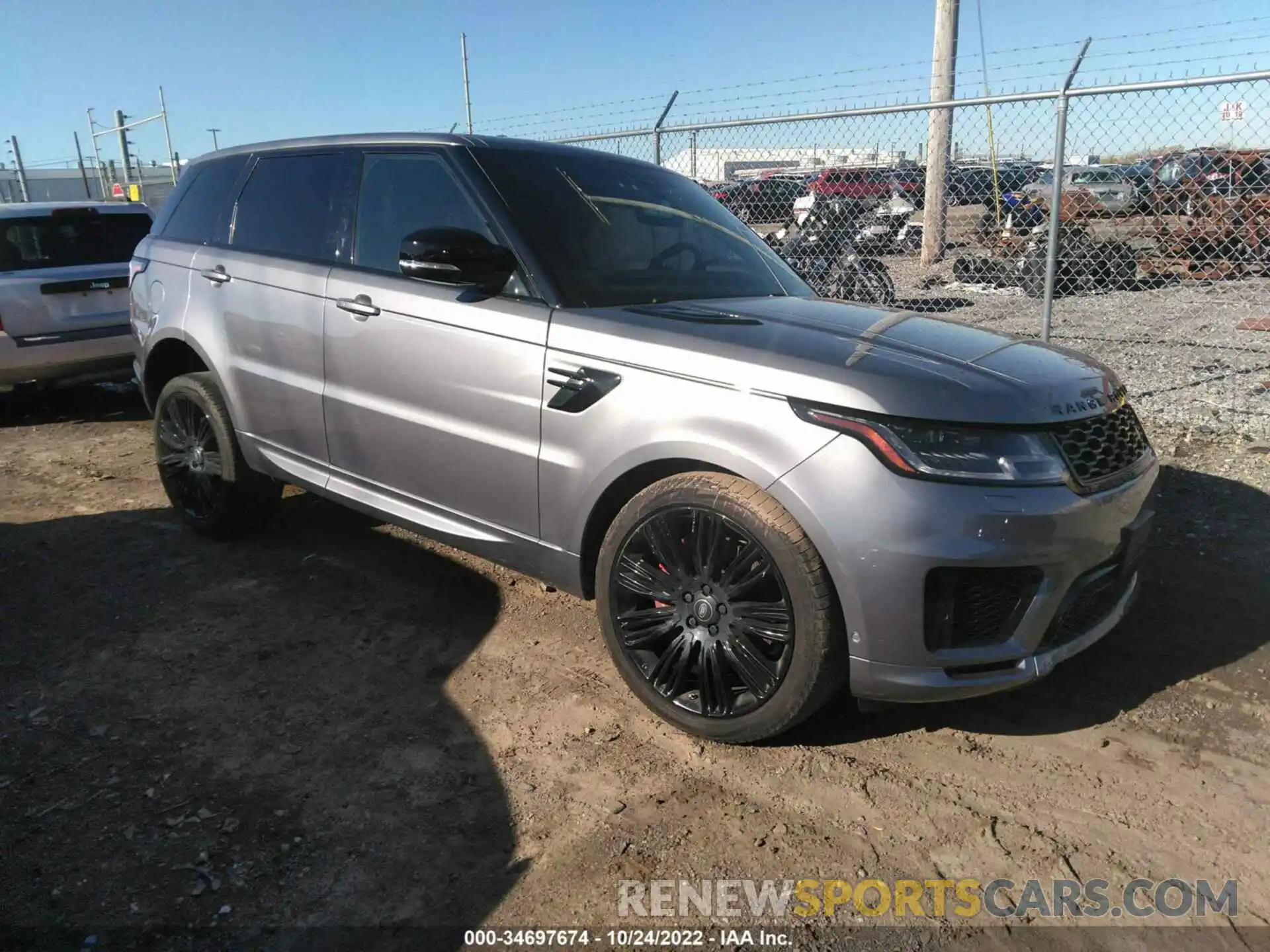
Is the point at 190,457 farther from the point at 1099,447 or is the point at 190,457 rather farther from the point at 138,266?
the point at 1099,447

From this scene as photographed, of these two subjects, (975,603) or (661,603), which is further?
(661,603)

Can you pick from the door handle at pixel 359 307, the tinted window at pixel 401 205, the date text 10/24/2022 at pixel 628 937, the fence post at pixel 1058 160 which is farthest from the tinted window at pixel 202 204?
the fence post at pixel 1058 160

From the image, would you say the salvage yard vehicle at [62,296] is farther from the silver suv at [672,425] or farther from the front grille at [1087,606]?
the front grille at [1087,606]

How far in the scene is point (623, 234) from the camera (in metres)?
3.46

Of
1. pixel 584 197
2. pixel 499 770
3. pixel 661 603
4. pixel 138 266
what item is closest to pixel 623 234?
pixel 584 197

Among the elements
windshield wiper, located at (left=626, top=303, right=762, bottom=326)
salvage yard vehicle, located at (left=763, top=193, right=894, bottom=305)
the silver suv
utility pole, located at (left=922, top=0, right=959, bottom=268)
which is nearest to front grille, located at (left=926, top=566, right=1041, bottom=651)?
the silver suv

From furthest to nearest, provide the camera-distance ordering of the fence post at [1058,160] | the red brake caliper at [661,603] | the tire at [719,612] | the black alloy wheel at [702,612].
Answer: the fence post at [1058,160] → the red brake caliper at [661,603] → the black alloy wheel at [702,612] → the tire at [719,612]

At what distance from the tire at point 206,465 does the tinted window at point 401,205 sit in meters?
1.26

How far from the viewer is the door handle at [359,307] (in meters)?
3.49

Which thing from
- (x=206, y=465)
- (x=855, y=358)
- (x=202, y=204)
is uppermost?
(x=202, y=204)

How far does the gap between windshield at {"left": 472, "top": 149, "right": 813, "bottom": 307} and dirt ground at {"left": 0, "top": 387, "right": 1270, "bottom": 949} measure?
4.60ft

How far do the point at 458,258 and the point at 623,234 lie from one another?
72 centimetres

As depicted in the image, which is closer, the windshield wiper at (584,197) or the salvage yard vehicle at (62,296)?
the windshield wiper at (584,197)

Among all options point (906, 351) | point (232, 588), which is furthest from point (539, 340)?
point (232, 588)
